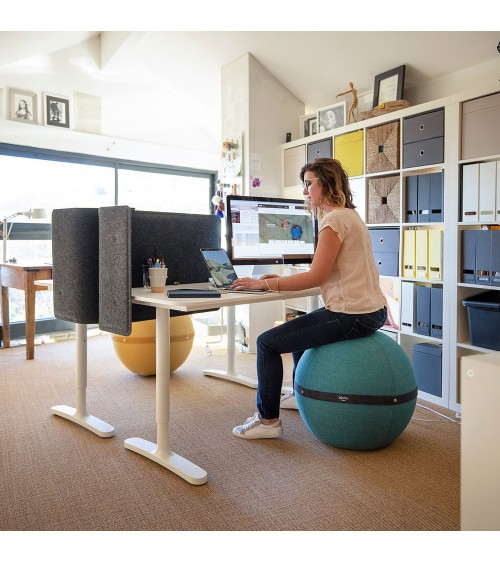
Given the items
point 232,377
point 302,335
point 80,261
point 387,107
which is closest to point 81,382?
point 80,261

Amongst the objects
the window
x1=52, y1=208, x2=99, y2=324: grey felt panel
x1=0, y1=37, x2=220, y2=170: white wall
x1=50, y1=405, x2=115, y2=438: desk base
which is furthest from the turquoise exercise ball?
x1=0, y1=37, x2=220, y2=170: white wall

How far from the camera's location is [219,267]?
7.38ft

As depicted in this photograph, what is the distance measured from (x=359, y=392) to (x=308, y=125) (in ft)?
8.57

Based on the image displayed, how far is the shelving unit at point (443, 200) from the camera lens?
8.78 feet

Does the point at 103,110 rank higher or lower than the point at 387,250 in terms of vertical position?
higher

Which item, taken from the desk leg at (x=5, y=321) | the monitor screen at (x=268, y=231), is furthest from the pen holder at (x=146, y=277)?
the desk leg at (x=5, y=321)

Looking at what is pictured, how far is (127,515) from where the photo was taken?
162cm

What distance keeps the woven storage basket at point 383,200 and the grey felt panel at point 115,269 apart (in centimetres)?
174

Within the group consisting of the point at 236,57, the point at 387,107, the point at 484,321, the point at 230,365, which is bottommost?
the point at 230,365

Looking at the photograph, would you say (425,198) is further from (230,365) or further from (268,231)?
(230,365)

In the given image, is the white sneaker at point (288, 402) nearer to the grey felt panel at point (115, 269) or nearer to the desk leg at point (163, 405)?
the desk leg at point (163, 405)

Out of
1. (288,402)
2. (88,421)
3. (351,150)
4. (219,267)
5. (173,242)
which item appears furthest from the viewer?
(351,150)
